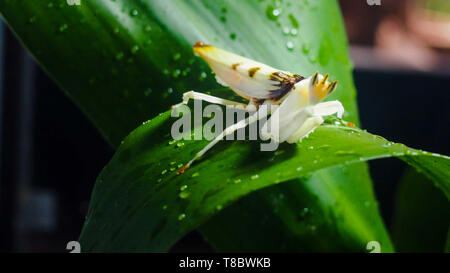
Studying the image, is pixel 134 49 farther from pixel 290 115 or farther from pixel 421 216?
pixel 421 216

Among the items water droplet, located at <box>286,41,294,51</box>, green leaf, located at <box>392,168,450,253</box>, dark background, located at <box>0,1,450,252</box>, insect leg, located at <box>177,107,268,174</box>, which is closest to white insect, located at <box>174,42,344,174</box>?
insect leg, located at <box>177,107,268,174</box>

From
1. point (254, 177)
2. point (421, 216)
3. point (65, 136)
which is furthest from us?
point (65, 136)

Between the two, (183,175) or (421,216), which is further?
(421,216)

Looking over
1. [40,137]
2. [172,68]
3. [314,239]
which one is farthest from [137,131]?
[40,137]

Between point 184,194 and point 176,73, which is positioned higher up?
point 176,73

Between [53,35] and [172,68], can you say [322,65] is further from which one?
[53,35]

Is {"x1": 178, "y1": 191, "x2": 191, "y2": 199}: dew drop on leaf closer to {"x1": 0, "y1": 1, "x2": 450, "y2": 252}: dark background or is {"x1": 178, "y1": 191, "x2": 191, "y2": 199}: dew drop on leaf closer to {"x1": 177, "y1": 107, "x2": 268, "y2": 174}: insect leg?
{"x1": 177, "y1": 107, "x2": 268, "y2": 174}: insect leg

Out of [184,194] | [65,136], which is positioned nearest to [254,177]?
[184,194]
